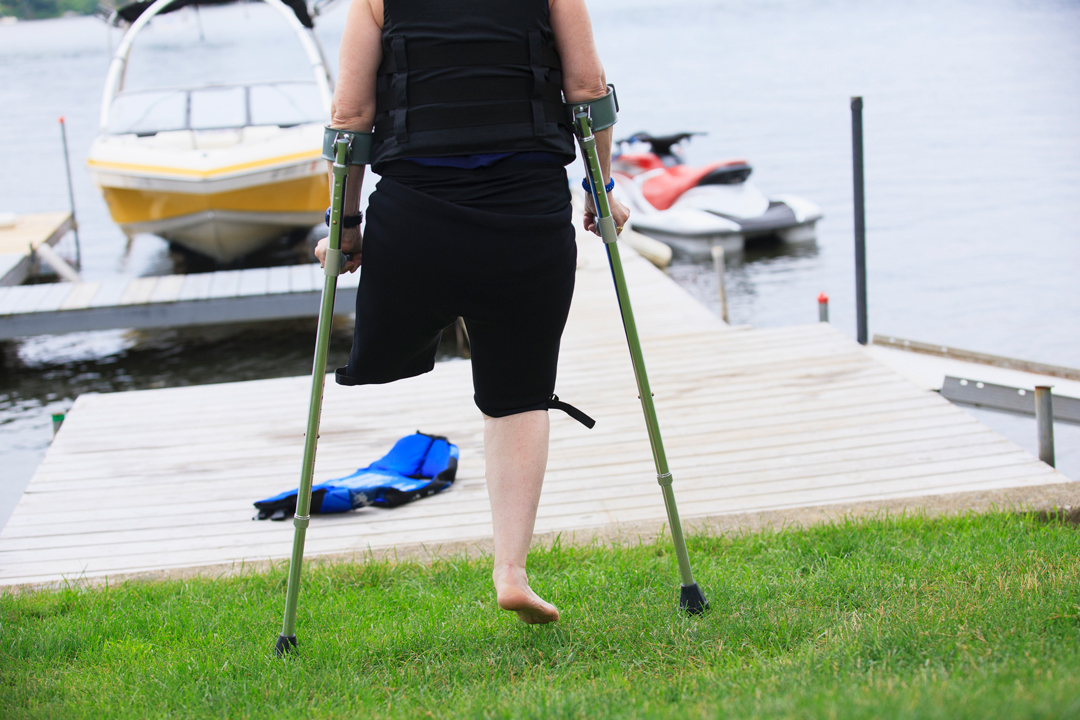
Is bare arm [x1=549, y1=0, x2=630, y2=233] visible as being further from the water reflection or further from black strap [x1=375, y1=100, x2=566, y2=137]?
the water reflection

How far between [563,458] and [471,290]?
2.44m

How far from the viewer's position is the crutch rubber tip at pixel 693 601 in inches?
108

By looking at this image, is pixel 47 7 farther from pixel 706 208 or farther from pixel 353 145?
pixel 353 145

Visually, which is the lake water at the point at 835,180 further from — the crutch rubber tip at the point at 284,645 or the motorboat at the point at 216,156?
the crutch rubber tip at the point at 284,645

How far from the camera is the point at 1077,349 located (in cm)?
951

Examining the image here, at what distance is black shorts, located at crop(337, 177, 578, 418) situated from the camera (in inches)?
95.9

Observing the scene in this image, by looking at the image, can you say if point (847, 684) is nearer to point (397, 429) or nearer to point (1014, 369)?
point (397, 429)

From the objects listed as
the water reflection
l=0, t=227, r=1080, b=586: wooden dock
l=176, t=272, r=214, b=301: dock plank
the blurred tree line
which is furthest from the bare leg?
the blurred tree line

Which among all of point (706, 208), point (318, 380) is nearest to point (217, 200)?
point (706, 208)

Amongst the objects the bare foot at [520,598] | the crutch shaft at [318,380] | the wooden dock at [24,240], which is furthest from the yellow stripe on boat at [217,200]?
the bare foot at [520,598]

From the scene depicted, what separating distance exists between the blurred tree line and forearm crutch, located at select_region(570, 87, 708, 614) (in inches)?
3060

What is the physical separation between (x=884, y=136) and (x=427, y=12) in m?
24.9

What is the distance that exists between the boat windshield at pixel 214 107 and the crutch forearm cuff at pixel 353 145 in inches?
408

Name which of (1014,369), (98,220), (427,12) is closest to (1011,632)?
(427,12)
